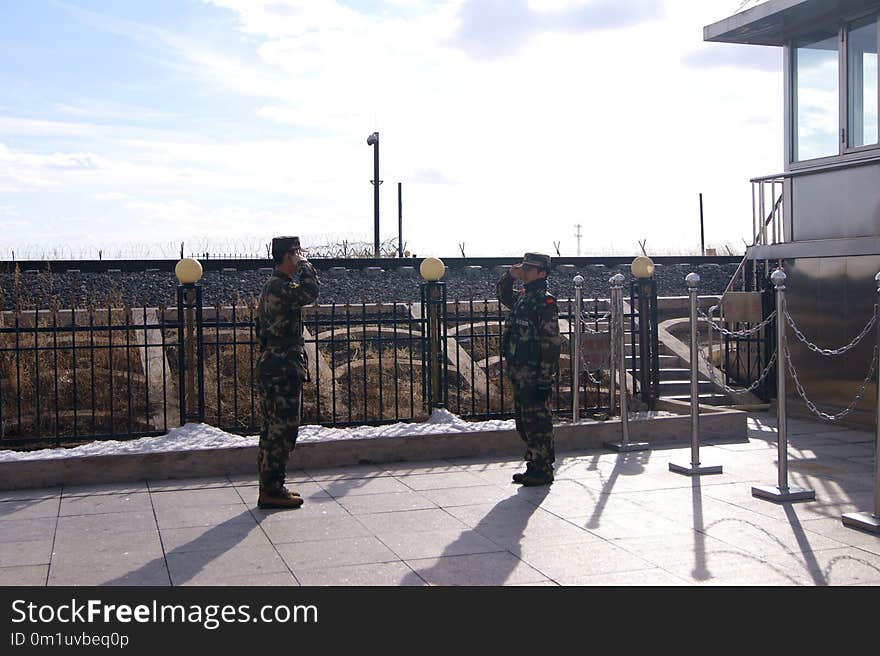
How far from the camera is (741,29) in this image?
42.5 feet

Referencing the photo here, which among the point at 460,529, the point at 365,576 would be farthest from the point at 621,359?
the point at 365,576

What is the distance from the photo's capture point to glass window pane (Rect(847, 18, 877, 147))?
460 inches

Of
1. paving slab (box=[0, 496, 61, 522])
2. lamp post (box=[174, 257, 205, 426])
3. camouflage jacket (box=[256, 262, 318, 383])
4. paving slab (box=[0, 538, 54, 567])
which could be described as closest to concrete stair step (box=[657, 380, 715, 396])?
lamp post (box=[174, 257, 205, 426])

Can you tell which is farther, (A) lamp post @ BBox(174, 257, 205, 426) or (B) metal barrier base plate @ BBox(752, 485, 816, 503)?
(A) lamp post @ BBox(174, 257, 205, 426)

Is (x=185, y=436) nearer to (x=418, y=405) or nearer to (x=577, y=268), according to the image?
(x=418, y=405)

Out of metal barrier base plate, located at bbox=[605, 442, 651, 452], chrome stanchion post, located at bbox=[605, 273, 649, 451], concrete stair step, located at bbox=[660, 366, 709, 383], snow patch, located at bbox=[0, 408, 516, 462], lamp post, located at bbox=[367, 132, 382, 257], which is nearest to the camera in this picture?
snow patch, located at bbox=[0, 408, 516, 462]

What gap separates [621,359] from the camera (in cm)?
967

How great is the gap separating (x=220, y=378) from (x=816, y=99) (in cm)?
903

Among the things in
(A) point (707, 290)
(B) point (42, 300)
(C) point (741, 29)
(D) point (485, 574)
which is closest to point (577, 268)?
(A) point (707, 290)

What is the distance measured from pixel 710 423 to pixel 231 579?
6793 mm

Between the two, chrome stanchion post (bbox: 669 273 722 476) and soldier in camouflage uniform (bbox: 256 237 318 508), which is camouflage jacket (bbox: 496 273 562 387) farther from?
soldier in camouflage uniform (bbox: 256 237 318 508)

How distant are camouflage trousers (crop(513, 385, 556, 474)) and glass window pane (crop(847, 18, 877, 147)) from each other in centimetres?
642

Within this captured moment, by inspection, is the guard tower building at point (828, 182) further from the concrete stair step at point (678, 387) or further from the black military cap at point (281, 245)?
the black military cap at point (281, 245)

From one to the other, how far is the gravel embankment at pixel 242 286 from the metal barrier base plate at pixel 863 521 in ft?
35.1
